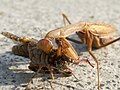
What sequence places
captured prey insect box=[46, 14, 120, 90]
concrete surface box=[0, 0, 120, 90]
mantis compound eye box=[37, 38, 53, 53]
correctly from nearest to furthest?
1. mantis compound eye box=[37, 38, 53, 53]
2. concrete surface box=[0, 0, 120, 90]
3. captured prey insect box=[46, 14, 120, 90]

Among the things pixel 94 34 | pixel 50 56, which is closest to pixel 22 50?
pixel 50 56

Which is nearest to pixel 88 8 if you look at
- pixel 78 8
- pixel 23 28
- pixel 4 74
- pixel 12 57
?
pixel 78 8

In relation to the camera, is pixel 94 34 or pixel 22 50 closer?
pixel 22 50

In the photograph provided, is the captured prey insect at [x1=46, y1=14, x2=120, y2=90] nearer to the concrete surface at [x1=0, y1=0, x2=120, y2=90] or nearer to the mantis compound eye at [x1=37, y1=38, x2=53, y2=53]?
the concrete surface at [x1=0, y1=0, x2=120, y2=90]

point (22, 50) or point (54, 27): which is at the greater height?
point (54, 27)

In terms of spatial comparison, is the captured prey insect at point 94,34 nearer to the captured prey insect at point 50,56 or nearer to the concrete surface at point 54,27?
the concrete surface at point 54,27

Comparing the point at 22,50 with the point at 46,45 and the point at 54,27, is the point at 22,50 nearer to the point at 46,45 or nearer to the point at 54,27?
the point at 46,45

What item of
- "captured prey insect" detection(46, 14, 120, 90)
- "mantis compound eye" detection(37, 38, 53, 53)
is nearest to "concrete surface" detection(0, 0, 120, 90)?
"captured prey insect" detection(46, 14, 120, 90)

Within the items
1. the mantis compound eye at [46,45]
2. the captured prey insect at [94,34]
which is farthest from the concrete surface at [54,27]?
the mantis compound eye at [46,45]
